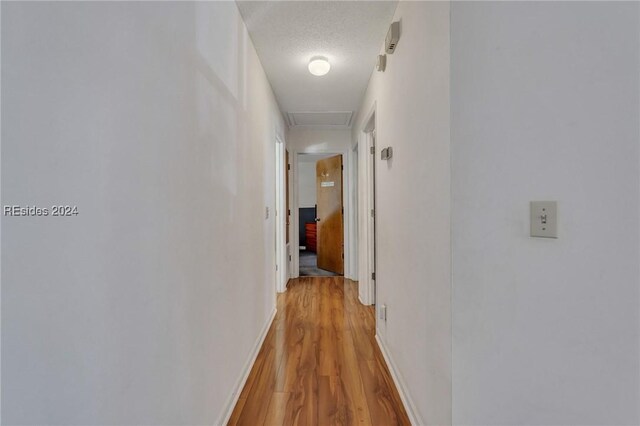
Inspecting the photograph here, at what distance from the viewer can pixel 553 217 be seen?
2.90 ft

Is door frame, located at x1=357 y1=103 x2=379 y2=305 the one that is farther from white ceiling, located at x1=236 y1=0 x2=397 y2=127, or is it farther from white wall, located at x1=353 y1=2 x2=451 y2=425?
white wall, located at x1=353 y1=2 x2=451 y2=425

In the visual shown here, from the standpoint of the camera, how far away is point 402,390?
1751 mm

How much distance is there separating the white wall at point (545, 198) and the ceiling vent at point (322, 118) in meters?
2.95

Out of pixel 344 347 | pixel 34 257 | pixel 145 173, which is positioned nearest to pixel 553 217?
pixel 145 173

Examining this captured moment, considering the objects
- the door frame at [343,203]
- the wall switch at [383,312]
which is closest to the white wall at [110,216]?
the wall switch at [383,312]

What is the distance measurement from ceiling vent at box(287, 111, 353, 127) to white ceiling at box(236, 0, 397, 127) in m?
0.55

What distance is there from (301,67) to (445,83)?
1.88 m

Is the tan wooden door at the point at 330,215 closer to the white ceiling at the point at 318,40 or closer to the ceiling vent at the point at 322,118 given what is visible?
the ceiling vent at the point at 322,118

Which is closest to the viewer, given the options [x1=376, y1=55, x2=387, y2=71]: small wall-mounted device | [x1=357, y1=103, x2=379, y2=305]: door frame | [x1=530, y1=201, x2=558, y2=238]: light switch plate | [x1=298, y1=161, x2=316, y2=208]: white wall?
[x1=530, y1=201, x2=558, y2=238]: light switch plate

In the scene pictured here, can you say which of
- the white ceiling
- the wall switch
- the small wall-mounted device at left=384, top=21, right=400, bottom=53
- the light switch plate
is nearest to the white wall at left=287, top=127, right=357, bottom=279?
the white ceiling

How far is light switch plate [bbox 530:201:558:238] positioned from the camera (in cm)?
88

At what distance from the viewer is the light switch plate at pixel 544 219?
88 cm

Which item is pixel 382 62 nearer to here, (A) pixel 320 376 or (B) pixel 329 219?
(A) pixel 320 376

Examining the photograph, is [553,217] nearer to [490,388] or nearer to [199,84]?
[490,388]
